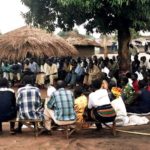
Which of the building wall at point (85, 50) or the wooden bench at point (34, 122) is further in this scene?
the building wall at point (85, 50)

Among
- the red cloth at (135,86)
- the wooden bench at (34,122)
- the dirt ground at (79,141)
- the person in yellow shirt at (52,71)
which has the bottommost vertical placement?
the dirt ground at (79,141)

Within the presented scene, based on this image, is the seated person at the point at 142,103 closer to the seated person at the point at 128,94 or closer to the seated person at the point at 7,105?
the seated person at the point at 128,94

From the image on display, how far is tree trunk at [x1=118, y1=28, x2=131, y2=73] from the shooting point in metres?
16.5

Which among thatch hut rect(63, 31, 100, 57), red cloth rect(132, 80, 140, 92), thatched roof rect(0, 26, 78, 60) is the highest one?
thatch hut rect(63, 31, 100, 57)

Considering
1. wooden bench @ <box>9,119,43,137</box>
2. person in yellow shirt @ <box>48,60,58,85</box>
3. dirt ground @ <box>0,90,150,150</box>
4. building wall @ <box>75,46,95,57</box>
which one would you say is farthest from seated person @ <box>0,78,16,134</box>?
building wall @ <box>75,46,95,57</box>

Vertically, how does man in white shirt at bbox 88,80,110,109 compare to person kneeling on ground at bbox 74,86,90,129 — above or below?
above

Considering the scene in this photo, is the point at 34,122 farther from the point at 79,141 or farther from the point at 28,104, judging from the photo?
the point at 79,141

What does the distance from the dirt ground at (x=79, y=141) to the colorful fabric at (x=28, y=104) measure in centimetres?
50

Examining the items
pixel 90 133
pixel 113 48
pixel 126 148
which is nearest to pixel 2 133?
pixel 90 133

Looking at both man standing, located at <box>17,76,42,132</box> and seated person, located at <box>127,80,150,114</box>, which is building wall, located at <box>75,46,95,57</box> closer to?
seated person, located at <box>127,80,150,114</box>

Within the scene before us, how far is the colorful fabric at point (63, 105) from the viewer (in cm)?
925

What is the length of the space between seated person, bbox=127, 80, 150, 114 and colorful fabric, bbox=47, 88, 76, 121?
10.0ft

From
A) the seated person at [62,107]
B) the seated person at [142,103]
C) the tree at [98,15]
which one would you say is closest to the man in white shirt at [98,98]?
the seated person at [62,107]

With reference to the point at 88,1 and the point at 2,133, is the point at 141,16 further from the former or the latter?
the point at 2,133
